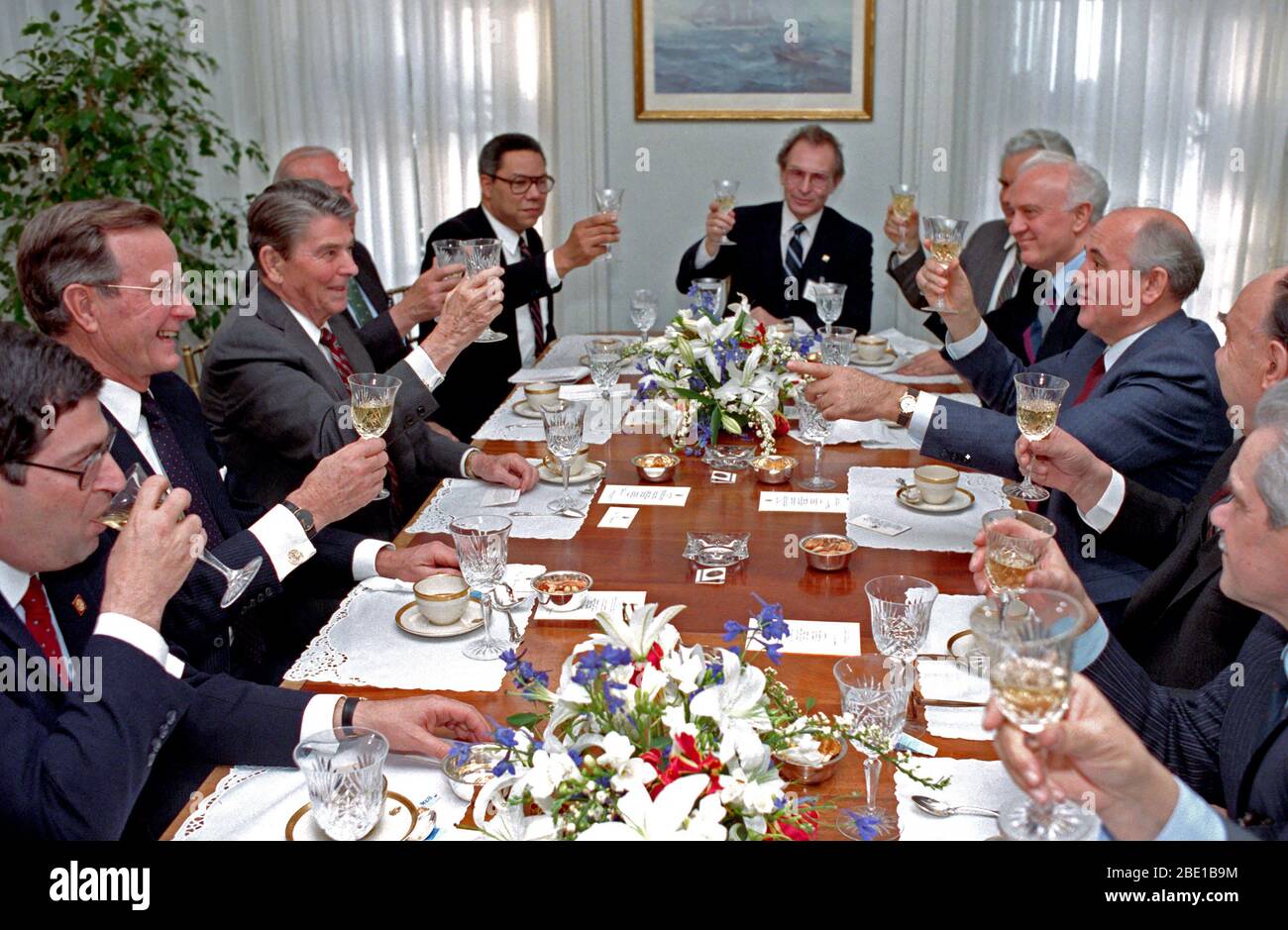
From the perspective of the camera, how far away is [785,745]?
1.52 meters

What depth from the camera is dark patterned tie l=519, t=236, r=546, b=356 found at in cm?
519

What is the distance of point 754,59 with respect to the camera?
20.0 feet

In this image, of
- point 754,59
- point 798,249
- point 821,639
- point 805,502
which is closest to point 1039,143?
point 798,249

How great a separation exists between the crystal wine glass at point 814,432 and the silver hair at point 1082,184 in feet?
4.69

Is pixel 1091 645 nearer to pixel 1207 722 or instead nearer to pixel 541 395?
pixel 1207 722

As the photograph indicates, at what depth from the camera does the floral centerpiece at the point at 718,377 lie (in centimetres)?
340

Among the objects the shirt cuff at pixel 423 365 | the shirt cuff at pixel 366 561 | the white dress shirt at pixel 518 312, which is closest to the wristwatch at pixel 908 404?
the shirt cuff at pixel 423 365

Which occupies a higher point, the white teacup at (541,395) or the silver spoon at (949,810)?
Result: the white teacup at (541,395)

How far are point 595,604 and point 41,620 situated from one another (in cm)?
102

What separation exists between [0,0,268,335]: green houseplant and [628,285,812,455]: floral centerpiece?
8.88 feet

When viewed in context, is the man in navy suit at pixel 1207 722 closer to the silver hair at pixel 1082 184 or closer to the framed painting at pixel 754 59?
the silver hair at pixel 1082 184

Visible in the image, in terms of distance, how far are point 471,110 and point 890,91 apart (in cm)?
219

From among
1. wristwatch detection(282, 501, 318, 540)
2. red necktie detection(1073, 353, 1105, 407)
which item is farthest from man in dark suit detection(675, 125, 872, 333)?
wristwatch detection(282, 501, 318, 540)
